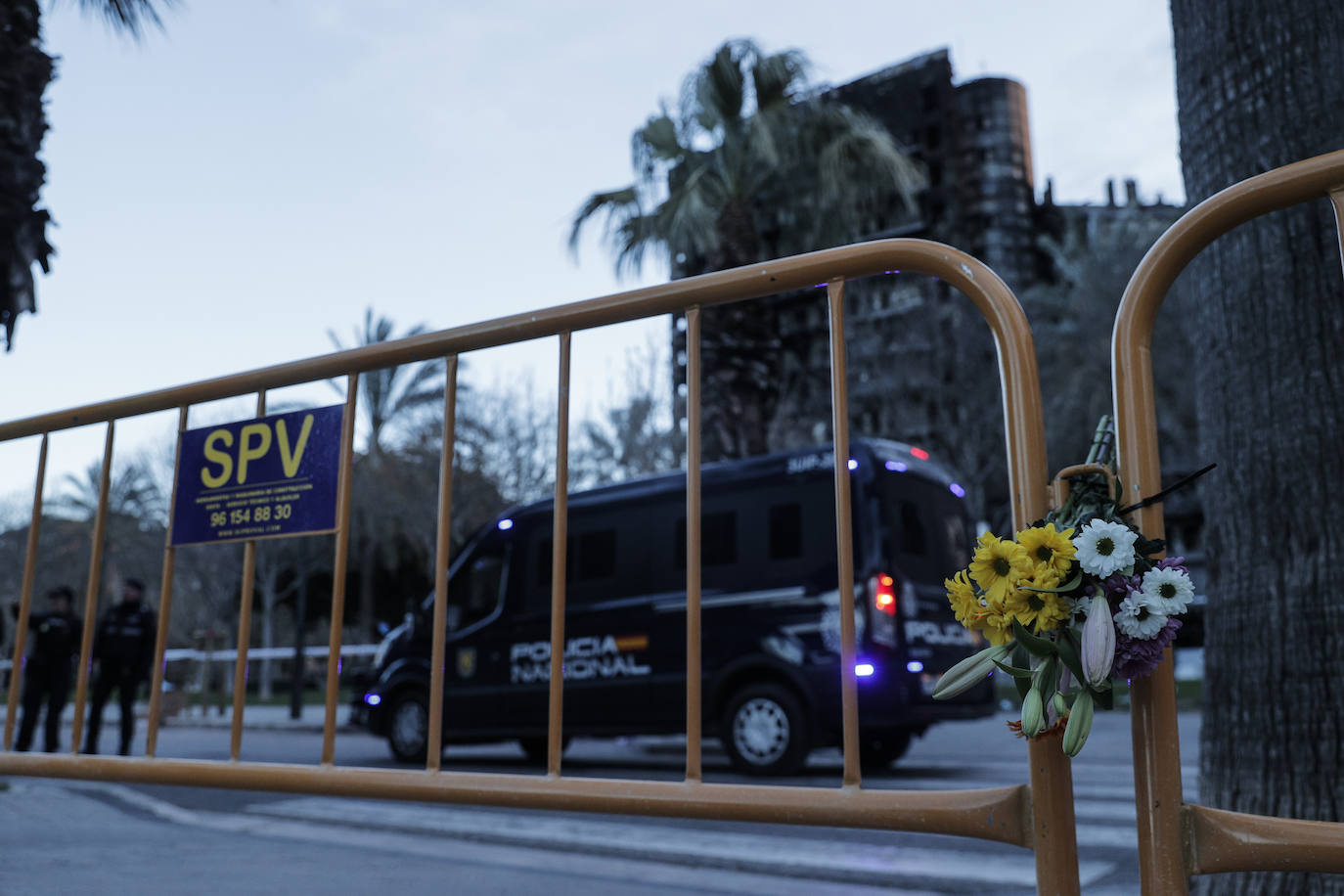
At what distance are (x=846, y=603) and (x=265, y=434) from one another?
1.69 metres

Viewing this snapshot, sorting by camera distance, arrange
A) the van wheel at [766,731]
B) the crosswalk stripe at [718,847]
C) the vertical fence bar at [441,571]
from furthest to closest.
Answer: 1. the van wheel at [766,731]
2. the crosswalk stripe at [718,847]
3. the vertical fence bar at [441,571]

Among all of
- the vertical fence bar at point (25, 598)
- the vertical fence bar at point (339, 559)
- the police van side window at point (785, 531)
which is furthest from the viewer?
the police van side window at point (785, 531)

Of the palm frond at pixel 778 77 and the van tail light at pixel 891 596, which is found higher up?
the palm frond at pixel 778 77

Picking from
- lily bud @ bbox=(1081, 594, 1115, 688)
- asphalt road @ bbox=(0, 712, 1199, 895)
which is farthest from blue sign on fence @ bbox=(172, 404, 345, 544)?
lily bud @ bbox=(1081, 594, 1115, 688)

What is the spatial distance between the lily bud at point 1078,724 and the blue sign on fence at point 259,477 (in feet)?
5.95

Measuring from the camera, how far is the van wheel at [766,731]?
26.9 ft

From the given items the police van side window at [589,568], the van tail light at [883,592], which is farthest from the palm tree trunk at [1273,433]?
the police van side window at [589,568]

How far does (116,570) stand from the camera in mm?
32688

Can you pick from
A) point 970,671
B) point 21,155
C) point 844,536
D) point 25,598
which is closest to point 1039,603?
point 970,671

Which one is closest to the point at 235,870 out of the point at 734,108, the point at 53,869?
the point at 53,869

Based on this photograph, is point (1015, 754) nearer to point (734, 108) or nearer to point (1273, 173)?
point (1273, 173)

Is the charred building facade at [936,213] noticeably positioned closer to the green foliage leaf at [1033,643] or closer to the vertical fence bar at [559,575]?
the vertical fence bar at [559,575]

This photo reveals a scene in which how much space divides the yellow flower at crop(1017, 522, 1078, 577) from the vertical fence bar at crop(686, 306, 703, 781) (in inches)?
24.6

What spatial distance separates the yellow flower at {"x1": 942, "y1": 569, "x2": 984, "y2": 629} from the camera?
1.77m
